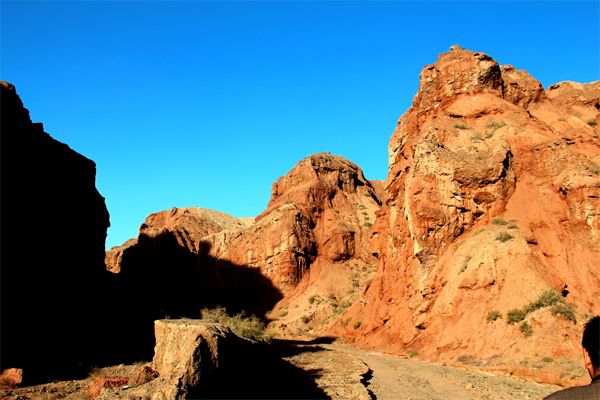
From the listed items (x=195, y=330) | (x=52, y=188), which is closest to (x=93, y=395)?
(x=195, y=330)

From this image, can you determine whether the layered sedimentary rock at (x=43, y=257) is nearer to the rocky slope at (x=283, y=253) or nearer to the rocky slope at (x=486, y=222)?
the rocky slope at (x=486, y=222)

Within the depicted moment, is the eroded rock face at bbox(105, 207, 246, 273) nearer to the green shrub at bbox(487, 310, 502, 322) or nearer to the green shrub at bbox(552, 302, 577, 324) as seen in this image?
the green shrub at bbox(487, 310, 502, 322)

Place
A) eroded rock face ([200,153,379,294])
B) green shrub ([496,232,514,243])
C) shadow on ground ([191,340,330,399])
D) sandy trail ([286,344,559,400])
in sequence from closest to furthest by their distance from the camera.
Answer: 1. shadow on ground ([191,340,330,399])
2. sandy trail ([286,344,559,400])
3. green shrub ([496,232,514,243])
4. eroded rock face ([200,153,379,294])

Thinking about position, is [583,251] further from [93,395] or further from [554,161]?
[93,395]

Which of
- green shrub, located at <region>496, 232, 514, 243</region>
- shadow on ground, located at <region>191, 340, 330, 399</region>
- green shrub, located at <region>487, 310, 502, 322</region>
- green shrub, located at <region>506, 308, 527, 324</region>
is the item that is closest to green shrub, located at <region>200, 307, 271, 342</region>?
shadow on ground, located at <region>191, 340, 330, 399</region>

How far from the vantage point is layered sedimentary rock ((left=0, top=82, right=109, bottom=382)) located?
22.3 m

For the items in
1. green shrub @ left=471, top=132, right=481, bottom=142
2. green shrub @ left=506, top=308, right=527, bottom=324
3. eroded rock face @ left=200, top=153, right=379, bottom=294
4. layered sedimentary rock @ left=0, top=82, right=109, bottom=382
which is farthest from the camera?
eroded rock face @ left=200, top=153, right=379, bottom=294

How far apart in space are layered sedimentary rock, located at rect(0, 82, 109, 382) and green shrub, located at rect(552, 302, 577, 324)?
2180 centimetres

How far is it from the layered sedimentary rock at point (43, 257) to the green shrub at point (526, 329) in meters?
20.3

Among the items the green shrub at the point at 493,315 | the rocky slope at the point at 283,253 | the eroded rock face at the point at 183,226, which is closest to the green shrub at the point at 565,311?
the green shrub at the point at 493,315

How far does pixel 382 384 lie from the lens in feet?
61.7

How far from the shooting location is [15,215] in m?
24.4

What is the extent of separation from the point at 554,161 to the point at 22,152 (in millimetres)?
31069

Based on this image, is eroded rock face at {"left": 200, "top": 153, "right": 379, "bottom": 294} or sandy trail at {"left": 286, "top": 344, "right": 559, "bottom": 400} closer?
sandy trail at {"left": 286, "top": 344, "right": 559, "bottom": 400}
